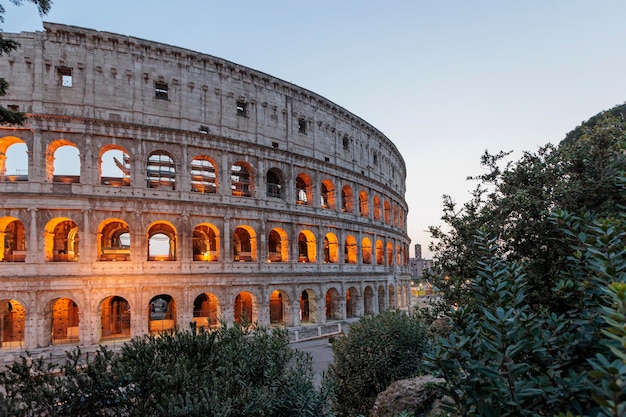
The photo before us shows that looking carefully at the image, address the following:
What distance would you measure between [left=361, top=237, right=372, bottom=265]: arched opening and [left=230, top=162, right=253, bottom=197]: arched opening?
1322 cm

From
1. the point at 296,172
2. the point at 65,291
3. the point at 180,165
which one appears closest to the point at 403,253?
the point at 296,172

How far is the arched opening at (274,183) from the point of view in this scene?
100ft

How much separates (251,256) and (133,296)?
29.3ft

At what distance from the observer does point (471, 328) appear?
3.45 meters

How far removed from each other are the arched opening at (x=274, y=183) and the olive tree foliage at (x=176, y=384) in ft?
75.3

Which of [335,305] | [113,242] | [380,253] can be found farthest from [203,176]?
[380,253]

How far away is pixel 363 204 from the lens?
123 feet

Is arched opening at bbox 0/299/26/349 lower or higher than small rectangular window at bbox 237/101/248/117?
lower

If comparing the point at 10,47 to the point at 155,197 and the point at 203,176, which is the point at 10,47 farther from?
the point at 203,176

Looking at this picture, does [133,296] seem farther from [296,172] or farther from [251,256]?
[296,172]

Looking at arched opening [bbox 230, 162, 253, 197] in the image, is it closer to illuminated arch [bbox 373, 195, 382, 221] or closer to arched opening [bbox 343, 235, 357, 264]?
arched opening [bbox 343, 235, 357, 264]

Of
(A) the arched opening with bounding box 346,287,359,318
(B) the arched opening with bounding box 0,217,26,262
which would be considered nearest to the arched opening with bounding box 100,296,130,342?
(B) the arched opening with bounding box 0,217,26,262

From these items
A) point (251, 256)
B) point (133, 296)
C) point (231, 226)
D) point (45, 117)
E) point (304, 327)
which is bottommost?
point (304, 327)

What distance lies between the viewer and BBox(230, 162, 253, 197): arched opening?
28736 millimetres
